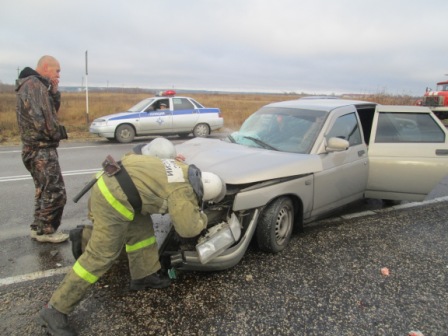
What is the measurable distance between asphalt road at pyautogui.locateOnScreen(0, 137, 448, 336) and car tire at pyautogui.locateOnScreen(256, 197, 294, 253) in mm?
112

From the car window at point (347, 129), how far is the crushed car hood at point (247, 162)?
0.60 metres

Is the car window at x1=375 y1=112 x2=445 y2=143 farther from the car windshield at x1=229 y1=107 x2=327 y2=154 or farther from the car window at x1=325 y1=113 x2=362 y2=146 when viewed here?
the car windshield at x1=229 y1=107 x2=327 y2=154

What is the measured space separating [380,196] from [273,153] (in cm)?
179

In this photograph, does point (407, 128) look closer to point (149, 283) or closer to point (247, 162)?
point (247, 162)

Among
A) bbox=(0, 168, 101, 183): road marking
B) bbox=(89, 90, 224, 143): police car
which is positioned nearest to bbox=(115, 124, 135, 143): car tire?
bbox=(89, 90, 224, 143): police car

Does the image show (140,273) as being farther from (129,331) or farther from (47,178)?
(47,178)

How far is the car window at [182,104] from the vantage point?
41.3ft

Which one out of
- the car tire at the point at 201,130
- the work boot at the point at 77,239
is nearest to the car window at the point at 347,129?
the work boot at the point at 77,239

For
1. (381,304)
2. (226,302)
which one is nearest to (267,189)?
(226,302)

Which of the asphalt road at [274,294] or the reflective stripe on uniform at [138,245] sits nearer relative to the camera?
the asphalt road at [274,294]

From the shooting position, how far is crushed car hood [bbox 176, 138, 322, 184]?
3.21 metres

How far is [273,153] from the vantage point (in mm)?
3791

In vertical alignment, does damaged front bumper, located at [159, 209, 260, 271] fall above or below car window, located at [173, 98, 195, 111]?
below

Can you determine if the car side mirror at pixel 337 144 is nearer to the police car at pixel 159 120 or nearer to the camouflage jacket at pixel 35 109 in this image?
the camouflage jacket at pixel 35 109
